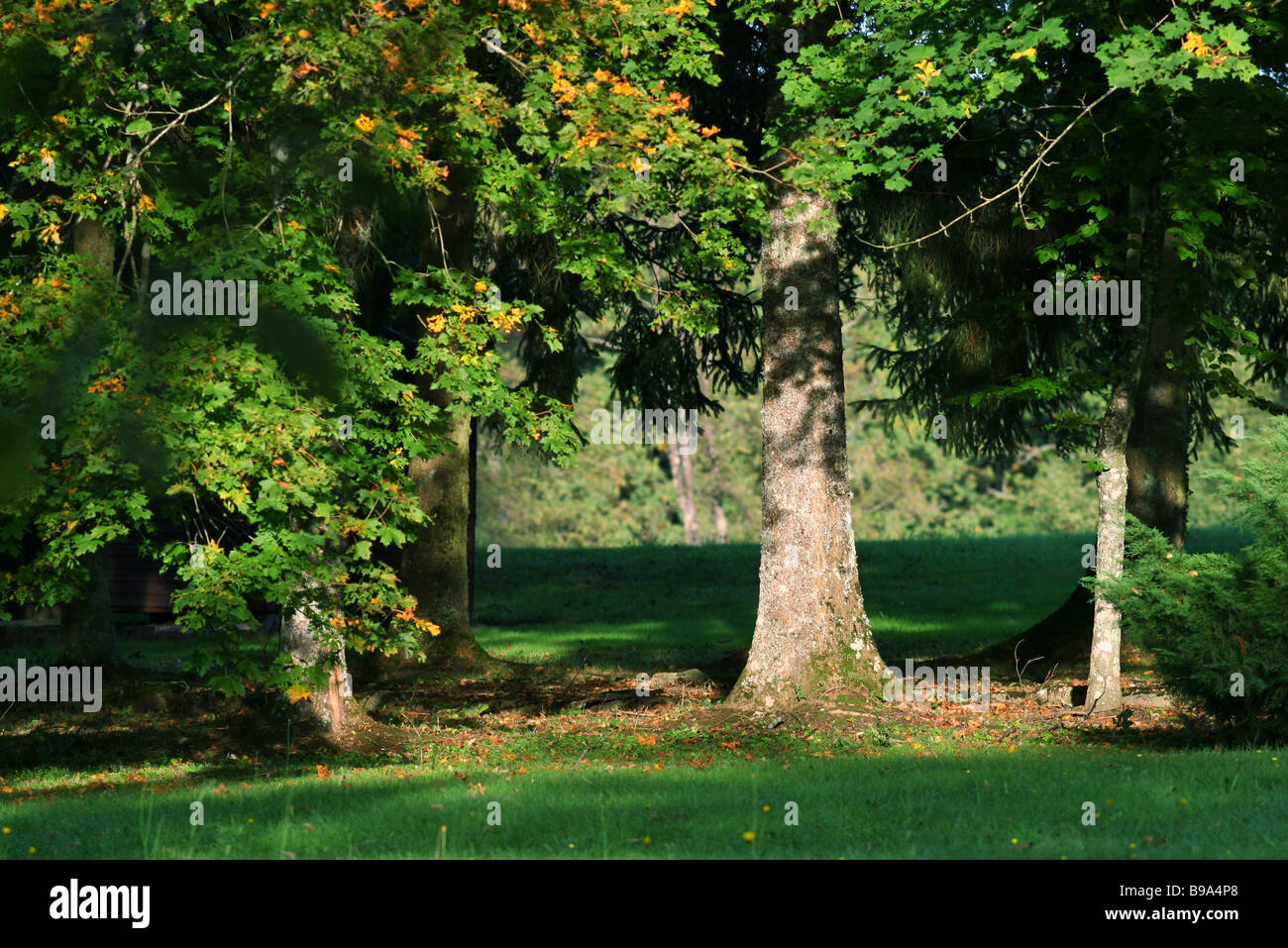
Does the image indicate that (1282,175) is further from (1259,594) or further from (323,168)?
(323,168)

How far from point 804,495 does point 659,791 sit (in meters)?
4.50

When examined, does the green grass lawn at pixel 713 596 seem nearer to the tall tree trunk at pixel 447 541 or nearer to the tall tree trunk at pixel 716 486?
the tall tree trunk at pixel 447 541

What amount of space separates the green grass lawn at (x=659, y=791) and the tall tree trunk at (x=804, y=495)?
2.37ft

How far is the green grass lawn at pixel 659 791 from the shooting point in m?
7.57

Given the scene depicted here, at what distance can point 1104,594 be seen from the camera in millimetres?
11312

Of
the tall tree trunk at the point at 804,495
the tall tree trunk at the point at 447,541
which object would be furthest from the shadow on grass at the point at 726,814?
the tall tree trunk at the point at 447,541

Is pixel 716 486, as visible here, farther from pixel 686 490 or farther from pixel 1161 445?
pixel 1161 445

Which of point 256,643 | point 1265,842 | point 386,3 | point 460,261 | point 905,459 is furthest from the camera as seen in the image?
point 905,459

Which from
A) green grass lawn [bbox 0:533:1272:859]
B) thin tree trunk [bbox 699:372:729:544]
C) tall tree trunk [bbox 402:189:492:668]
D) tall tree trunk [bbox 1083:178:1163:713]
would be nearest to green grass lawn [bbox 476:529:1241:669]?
tall tree trunk [bbox 402:189:492:668]

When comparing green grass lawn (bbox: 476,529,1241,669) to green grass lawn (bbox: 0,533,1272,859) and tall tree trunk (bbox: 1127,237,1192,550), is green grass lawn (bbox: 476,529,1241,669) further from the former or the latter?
green grass lawn (bbox: 0,533,1272,859)

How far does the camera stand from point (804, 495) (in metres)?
13.2

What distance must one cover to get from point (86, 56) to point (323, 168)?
1.74 m

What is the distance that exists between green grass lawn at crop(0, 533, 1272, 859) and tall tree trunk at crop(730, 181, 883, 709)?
72 centimetres

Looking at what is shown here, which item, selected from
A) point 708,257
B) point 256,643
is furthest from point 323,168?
point 256,643
